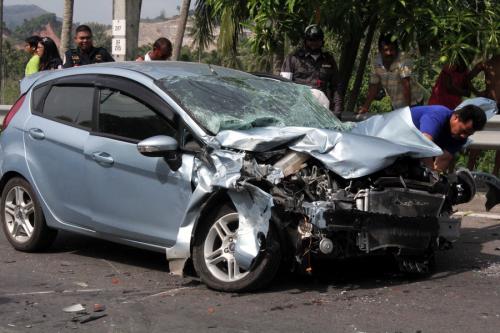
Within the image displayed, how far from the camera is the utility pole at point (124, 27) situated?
41.9 ft

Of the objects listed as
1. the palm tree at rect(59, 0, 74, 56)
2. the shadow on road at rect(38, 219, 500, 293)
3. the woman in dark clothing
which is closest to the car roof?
the shadow on road at rect(38, 219, 500, 293)

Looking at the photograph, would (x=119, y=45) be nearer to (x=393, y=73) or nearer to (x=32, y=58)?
(x=32, y=58)

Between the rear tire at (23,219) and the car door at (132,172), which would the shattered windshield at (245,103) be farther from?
the rear tire at (23,219)

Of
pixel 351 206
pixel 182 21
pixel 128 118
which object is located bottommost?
pixel 351 206

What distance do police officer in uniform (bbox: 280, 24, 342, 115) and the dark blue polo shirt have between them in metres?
2.90

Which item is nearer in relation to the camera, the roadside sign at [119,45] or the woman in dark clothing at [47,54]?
the woman in dark clothing at [47,54]

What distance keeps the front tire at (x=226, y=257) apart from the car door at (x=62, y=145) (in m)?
1.30

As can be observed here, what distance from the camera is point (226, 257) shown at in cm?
621

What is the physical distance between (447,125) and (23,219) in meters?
3.65

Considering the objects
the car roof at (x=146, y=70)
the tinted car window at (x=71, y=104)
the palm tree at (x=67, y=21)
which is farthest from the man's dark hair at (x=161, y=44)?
the palm tree at (x=67, y=21)

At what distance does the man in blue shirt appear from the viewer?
279 inches

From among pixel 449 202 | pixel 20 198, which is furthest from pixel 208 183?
pixel 20 198

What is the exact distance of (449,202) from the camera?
6.72 m

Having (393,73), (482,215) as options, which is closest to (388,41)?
(393,73)
